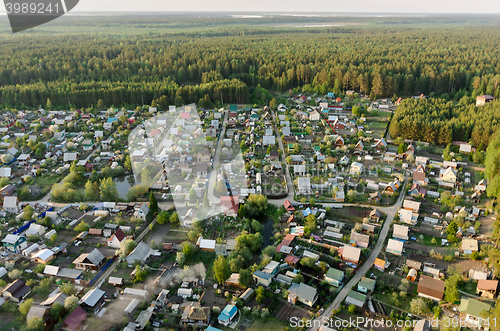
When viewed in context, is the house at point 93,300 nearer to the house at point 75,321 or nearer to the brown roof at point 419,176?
the house at point 75,321

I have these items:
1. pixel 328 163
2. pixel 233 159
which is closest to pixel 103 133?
pixel 233 159

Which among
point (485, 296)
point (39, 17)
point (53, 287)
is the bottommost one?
point (53, 287)

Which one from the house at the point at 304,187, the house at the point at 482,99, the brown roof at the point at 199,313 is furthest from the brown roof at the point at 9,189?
the house at the point at 482,99

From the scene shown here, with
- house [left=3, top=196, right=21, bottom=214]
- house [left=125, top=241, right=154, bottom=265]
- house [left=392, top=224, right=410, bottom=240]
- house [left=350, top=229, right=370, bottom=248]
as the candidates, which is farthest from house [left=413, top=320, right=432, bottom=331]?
house [left=3, top=196, right=21, bottom=214]

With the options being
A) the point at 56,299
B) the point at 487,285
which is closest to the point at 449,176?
the point at 487,285

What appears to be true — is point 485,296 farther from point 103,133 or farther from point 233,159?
point 103,133

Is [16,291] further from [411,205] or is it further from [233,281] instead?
[411,205]
